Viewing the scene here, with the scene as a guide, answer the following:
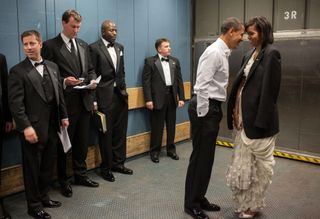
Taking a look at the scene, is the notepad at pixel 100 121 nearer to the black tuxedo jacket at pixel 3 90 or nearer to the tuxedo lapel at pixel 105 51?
the tuxedo lapel at pixel 105 51

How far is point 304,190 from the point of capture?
3.85m

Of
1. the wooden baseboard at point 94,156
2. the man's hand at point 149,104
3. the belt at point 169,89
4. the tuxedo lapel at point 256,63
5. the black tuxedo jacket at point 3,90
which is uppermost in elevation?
the tuxedo lapel at point 256,63

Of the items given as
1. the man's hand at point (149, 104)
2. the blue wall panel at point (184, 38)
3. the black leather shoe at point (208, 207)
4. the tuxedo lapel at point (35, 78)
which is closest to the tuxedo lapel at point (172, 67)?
the man's hand at point (149, 104)

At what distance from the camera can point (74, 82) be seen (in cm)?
355

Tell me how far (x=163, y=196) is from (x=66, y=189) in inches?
41.4

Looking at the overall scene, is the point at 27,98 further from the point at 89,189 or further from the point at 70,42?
the point at 89,189

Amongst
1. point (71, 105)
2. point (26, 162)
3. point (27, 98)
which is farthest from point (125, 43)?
point (26, 162)

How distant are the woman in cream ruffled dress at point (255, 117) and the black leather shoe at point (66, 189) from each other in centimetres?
173

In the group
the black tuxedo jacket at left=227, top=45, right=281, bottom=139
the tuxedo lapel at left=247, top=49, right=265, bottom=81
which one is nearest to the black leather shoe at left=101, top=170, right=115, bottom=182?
the black tuxedo jacket at left=227, top=45, right=281, bottom=139

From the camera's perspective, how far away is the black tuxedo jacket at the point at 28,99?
2.99 m

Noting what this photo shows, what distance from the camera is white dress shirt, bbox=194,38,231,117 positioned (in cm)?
288

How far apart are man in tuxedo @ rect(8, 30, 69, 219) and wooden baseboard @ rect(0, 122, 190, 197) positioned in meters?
0.48

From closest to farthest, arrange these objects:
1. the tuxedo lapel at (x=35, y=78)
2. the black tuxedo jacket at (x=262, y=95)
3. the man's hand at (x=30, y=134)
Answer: the black tuxedo jacket at (x=262, y=95), the man's hand at (x=30, y=134), the tuxedo lapel at (x=35, y=78)

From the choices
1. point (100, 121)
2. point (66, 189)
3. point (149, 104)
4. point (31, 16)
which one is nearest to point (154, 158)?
point (149, 104)
